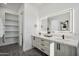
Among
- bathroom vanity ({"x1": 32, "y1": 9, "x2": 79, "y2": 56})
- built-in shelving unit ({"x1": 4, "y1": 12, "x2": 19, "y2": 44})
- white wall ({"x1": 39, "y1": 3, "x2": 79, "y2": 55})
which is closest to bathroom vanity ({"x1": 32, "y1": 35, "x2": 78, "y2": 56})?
bathroom vanity ({"x1": 32, "y1": 9, "x2": 79, "y2": 56})

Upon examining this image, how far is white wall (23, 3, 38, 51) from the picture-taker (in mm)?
2293

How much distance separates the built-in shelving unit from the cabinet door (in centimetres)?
223

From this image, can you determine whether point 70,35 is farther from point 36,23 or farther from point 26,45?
point 26,45

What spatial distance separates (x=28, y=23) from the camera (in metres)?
2.33

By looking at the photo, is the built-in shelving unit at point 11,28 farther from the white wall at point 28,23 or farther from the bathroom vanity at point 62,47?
the bathroom vanity at point 62,47

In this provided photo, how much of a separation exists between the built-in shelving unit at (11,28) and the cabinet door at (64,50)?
223 cm

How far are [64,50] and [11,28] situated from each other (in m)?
2.71

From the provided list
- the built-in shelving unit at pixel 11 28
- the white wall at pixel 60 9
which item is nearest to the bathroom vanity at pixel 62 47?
the white wall at pixel 60 9

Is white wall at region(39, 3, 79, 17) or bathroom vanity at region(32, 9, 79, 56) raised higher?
white wall at region(39, 3, 79, 17)

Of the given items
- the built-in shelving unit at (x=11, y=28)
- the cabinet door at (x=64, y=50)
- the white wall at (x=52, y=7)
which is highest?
the white wall at (x=52, y=7)

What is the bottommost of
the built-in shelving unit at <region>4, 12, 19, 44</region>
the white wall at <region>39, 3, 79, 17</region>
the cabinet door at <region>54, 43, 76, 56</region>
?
the cabinet door at <region>54, 43, 76, 56</region>

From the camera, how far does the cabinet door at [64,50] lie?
1132 mm

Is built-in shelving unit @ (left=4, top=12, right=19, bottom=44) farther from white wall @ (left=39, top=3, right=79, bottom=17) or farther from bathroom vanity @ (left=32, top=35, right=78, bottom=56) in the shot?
bathroom vanity @ (left=32, top=35, right=78, bottom=56)

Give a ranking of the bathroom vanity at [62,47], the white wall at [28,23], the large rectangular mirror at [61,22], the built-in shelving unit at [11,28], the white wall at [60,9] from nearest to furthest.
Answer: the bathroom vanity at [62,47], the white wall at [60,9], the large rectangular mirror at [61,22], the white wall at [28,23], the built-in shelving unit at [11,28]
